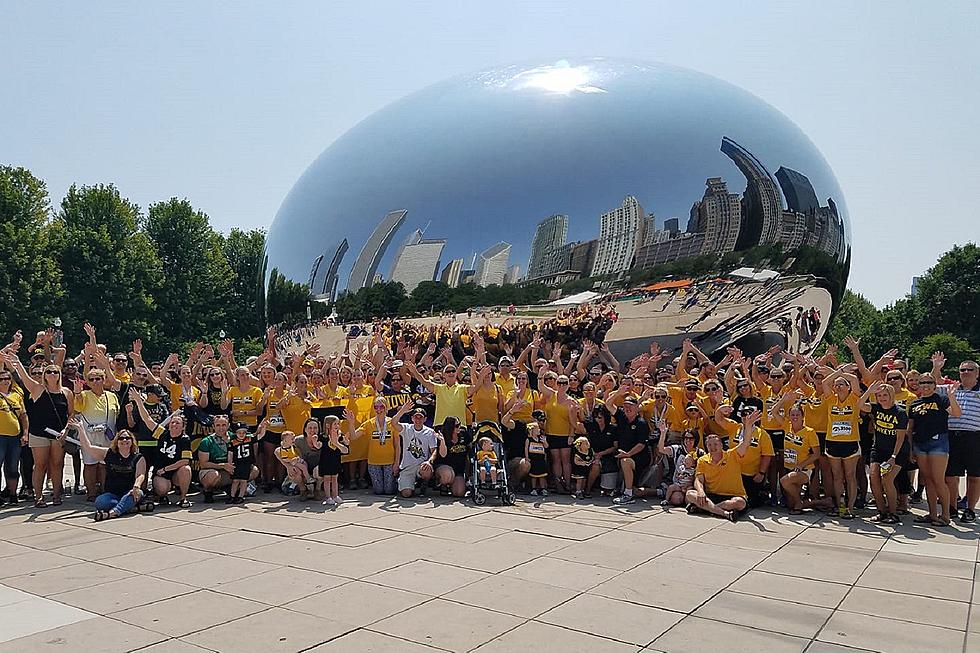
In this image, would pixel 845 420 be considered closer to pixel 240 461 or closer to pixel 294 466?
pixel 294 466

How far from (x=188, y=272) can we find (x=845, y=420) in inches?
1699

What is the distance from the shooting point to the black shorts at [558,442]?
A: 31.8 feet

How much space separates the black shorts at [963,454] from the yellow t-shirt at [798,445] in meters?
1.29

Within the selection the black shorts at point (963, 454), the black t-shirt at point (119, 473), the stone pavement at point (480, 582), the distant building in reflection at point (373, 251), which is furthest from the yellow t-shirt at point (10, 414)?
the black shorts at point (963, 454)

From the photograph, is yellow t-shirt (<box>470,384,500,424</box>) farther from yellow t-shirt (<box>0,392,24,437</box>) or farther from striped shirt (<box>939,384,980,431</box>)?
yellow t-shirt (<box>0,392,24,437</box>)

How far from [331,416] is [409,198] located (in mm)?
5465

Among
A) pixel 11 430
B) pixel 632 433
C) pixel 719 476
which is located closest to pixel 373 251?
pixel 632 433

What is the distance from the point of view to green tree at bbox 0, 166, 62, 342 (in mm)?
33969

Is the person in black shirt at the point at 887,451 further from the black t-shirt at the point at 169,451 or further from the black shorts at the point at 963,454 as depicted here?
the black t-shirt at the point at 169,451

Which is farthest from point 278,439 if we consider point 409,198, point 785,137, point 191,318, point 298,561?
point 191,318

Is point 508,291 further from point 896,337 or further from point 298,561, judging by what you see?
point 896,337

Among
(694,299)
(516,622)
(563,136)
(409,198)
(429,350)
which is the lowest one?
(516,622)

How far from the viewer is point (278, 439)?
32.3ft

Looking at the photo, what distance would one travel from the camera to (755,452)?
8602 mm
